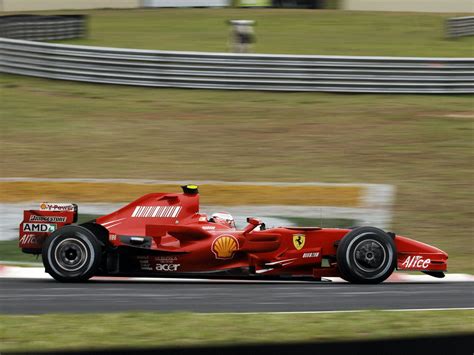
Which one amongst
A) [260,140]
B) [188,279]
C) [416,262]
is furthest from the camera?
[260,140]

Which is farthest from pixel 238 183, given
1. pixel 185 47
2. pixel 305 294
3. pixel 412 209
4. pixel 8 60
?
pixel 185 47

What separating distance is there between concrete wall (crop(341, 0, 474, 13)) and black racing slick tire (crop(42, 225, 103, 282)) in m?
33.1

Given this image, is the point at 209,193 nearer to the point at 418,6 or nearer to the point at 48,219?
the point at 48,219

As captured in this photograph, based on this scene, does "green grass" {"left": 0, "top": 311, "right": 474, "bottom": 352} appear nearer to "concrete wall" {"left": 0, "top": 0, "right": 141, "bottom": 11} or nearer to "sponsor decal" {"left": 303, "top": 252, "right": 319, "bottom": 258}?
"sponsor decal" {"left": 303, "top": 252, "right": 319, "bottom": 258}

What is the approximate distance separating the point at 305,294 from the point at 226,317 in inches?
48.1

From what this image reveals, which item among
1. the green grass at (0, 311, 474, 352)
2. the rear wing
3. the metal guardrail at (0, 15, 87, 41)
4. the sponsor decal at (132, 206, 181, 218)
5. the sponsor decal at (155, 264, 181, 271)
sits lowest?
the green grass at (0, 311, 474, 352)

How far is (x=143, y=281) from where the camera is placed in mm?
7973

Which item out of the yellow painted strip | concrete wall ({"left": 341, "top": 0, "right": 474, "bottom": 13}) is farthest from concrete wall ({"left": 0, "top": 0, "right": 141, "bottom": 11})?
the yellow painted strip

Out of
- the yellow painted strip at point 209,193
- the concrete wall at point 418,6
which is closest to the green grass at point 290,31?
the concrete wall at point 418,6

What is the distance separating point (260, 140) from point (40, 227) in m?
7.86

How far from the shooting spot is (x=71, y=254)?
761cm

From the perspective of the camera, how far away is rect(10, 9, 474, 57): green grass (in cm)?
2703

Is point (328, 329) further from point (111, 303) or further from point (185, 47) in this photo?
point (185, 47)

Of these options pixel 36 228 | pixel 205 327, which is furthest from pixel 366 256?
pixel 36 228
